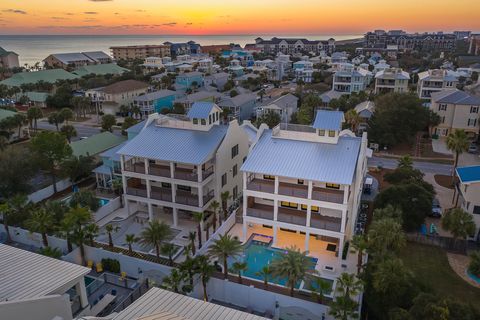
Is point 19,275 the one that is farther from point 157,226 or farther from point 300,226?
point 300,226

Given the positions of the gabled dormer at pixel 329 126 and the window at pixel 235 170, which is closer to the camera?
the gabled dormer at pixel 329 126

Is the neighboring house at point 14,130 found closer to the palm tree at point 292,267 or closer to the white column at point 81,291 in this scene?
the white column at point 81,291

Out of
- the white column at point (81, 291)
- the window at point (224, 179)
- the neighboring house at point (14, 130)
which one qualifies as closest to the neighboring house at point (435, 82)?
the window at point (224, 179)

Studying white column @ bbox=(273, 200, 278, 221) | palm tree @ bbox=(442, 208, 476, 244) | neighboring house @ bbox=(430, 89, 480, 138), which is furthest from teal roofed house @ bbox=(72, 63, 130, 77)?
palm tree @ bbox=(442, 208, 476, 244)

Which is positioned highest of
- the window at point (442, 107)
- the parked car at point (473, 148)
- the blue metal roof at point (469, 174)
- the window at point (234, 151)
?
the window at point (442, 107)

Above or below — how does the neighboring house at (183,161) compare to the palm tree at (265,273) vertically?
above

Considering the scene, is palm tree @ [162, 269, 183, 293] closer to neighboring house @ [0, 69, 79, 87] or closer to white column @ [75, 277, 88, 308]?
white column @ [75, 277, 88, 308]

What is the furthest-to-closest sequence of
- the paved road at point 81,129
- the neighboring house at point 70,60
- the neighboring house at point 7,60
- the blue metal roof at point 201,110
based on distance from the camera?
1. the neighboring house at point 70,60
2. the neighboring house at point 7,60
3. the paved road at point 81,129
4. the blue metal roof at point 201,110
